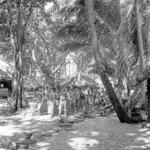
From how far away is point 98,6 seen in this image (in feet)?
55.4

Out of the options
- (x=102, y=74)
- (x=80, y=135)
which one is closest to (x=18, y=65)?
(x=102, y=74)

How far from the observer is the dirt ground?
580 cm

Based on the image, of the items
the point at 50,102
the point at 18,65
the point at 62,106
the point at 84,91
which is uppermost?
the point at 18,65

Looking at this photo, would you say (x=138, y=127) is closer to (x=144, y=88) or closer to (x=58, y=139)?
(x=144, y=88)

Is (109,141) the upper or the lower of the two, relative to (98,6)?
lower

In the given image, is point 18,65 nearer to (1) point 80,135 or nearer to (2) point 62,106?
(2) point 62,106

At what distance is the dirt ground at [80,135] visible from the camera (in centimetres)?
580

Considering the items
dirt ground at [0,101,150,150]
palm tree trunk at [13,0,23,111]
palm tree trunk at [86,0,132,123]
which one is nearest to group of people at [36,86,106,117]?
palm tree trunk at [13,0,23,111]

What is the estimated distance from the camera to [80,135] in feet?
22.8

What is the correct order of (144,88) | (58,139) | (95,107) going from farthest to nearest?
(95,107) → (144,88) → (58,139)

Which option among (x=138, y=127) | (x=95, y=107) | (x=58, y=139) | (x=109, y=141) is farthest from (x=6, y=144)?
(x=95, y=107)

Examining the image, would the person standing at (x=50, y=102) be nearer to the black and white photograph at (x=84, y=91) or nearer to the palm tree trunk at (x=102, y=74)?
the black and white photograph at (x=84, y=91)

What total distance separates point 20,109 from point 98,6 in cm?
970

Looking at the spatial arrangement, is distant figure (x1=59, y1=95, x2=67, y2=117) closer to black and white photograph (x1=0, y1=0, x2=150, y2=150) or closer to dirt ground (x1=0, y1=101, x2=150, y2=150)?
black and white photograph (x1=0, y1=0, x2=150, y2=150)
